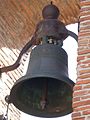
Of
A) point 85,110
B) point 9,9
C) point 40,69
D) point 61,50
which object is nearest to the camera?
point 85,110

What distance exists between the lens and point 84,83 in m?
3.10

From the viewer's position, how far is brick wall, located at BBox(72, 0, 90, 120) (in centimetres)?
297

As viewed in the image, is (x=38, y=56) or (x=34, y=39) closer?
(x=38, y=56)

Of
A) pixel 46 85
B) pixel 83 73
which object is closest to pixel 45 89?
pixel 46 85

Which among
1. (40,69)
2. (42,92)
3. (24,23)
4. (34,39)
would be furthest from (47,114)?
(24,23)

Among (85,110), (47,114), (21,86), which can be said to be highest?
(85,110)

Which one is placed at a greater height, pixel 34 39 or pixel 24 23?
pixel 34 39

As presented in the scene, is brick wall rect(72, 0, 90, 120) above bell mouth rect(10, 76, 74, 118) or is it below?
above

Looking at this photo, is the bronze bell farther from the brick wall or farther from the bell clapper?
the brick wall

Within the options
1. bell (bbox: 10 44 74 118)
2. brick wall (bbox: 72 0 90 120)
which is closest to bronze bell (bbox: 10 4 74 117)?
bell (bbox: 10 44 74 118)

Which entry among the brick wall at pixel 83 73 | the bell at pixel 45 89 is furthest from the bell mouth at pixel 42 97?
the brick wall at pixel 83 73

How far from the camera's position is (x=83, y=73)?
3143mm

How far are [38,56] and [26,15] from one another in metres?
1.38

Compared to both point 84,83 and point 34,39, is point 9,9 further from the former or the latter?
point 84,83
